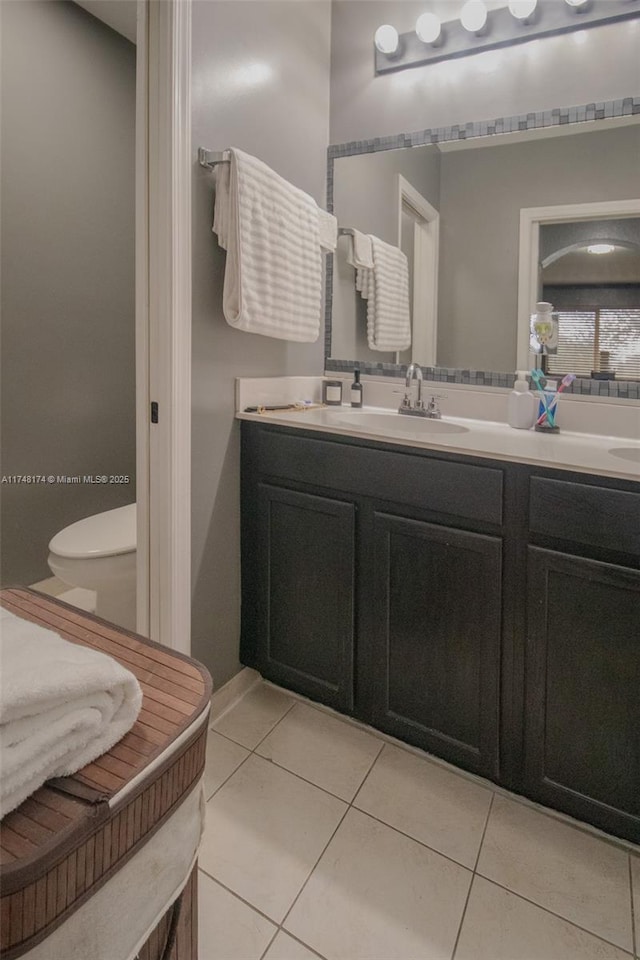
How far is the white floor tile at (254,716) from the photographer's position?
1.65 metres

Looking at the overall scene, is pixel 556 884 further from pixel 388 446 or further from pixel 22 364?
pixel 22 364

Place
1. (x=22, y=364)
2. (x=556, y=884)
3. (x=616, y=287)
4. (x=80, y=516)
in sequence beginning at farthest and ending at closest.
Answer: (x=80, y=516) < (x=22, y=364) < (x=616, y=287) < (x=556, y=884)

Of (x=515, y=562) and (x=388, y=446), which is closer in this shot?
(x=515, y=562)

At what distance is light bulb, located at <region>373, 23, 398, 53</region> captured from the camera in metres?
1.88

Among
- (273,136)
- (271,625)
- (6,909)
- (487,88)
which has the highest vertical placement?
(487,88)

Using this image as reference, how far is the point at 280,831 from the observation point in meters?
1.32

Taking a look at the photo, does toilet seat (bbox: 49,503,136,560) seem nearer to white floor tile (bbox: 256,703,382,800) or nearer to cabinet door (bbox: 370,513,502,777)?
white floor tile (bbox: 256,703,382,800)

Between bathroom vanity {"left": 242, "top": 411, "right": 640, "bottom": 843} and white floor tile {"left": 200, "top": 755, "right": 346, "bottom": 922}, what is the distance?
0.92 feet

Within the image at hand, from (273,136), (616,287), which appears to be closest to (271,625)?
(616,287)

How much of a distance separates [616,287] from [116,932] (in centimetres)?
180

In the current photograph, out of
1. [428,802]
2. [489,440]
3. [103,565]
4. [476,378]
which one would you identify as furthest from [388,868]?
[476,378]

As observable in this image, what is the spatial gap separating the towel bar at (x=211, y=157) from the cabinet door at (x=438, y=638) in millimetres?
1029

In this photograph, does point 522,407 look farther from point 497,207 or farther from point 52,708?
point 52,708

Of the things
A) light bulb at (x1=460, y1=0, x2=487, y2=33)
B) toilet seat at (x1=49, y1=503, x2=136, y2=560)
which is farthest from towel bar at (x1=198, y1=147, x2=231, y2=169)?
toilet seat at (x1=49, y1=503, x2=136, y2=560)
